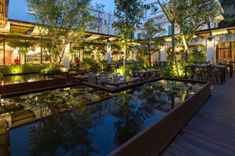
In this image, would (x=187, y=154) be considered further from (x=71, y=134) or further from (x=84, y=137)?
(x=71, y=134)

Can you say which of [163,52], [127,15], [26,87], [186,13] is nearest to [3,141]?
[26,87]

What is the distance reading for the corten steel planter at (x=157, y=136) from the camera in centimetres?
219

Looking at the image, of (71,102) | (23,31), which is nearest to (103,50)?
(23,31)

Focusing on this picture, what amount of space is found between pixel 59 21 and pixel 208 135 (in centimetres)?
910

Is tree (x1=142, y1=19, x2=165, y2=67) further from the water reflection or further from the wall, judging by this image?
the water reflection

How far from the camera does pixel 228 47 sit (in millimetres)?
17688

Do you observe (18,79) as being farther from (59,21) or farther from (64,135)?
(64,135)

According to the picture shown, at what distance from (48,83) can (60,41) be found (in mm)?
3236

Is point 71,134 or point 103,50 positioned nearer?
point 71,134

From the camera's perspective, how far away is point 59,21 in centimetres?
1025

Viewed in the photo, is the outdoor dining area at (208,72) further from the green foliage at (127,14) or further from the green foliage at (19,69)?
the green foliage at (19,69)

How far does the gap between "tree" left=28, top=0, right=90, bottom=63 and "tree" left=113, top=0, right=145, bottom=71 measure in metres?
2.10

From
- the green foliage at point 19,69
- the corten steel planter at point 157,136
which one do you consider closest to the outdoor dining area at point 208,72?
the corten steel planter at point 157,136

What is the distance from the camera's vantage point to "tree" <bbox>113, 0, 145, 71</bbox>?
966 centimetres
